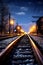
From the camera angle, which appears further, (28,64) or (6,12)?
(6,12)

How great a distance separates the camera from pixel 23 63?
16.8 feet

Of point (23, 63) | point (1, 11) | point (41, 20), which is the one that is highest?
point (1, 11)

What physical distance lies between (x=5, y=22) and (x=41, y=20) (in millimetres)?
16149

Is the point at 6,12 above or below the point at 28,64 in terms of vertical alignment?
above

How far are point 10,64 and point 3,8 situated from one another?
65.9 metres

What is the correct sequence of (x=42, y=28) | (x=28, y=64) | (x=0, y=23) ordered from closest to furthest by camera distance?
(x=28, y=64) < (x=42, y=28) < (x=0, y=23)

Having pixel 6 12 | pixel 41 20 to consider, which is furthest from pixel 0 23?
pixel 41 20

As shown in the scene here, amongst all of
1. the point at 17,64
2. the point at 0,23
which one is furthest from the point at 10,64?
the point at 0,23

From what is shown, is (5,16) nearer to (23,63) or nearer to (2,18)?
(2,18)

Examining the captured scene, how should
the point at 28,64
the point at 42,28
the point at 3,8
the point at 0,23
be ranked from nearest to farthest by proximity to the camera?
the point at 28,64, the point at 42,28, the point at 0,23, the point at 3,8

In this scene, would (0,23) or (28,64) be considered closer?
(28,64)

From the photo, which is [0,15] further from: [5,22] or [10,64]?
[10,64]

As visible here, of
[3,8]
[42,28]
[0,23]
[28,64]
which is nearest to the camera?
[28,64]

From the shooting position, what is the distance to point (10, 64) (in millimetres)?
4938
